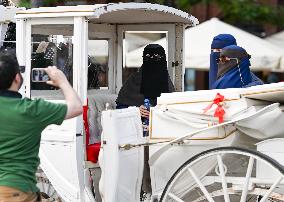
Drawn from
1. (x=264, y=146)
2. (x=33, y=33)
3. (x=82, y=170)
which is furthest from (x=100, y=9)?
(x=264, y=146)

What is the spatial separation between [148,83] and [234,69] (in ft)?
3.17

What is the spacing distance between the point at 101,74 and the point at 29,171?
11.0 feet

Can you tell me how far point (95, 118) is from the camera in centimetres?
703

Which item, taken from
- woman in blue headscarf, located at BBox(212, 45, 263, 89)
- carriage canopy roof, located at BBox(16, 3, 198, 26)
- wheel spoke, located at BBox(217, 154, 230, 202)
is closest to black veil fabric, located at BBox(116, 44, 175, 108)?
carriage canopy roof, located at BBox(16, 3, 198, 26)

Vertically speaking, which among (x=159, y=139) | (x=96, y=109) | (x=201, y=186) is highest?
(x=96, y=109)

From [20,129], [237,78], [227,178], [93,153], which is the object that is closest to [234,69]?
[237,78]

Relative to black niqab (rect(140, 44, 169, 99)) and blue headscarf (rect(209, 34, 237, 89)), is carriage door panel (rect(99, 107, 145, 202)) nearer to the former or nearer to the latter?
black niqab (rect(140, 44, 169, 99))

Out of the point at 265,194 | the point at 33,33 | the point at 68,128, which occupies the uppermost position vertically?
the point at 33,33

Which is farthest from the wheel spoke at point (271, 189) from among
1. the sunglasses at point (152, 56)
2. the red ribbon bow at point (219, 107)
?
the sunglasses at point (152, 56)

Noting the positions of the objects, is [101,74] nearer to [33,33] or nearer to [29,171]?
[33,33]

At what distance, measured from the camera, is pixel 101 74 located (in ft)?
25.5

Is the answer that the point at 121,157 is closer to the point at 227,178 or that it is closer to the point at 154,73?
the point at 227,178

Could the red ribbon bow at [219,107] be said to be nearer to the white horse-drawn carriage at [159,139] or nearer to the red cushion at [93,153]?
the white horse-drawn carriage at [159,139]

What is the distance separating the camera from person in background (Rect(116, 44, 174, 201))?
7020mm
